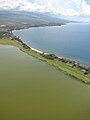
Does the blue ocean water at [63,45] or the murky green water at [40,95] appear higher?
the blue ocean water at [63,45]

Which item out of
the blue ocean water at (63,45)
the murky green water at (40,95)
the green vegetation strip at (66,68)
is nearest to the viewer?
the murky green water at (40,95)

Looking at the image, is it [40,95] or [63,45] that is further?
[63,45]

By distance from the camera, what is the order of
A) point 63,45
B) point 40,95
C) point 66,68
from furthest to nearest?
point 63,45
point 66,68
point 40,95

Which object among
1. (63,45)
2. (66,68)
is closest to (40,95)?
(66,68)

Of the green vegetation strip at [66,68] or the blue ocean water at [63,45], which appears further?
the blue ocean water at [63,45]

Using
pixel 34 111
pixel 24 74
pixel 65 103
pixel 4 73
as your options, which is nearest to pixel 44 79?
pixel 24 74

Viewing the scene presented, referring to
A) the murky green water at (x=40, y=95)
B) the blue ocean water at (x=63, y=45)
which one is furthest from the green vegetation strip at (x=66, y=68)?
the blue ocean water at (x=63, y=45)

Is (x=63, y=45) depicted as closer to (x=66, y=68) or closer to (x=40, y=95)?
(x=66, y=68)

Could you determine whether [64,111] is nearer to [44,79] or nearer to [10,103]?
[10,103]

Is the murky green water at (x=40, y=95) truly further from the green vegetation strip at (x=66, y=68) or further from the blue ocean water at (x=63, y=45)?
Answer: the blue ocean water at (x=63, y=45)
